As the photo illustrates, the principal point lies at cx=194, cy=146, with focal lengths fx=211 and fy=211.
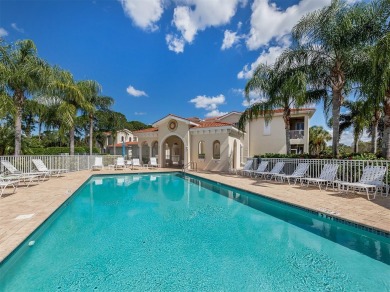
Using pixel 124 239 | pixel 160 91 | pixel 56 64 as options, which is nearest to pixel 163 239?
pixel 124 239

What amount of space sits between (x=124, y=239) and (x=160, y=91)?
37925 millimetres

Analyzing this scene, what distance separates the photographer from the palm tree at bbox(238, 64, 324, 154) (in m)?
12.6

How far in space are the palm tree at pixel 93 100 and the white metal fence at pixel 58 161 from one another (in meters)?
3.84

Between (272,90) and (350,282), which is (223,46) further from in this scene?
(350,282)

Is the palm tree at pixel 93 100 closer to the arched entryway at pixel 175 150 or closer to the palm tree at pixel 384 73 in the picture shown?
the arched entryway at pixel 175 150

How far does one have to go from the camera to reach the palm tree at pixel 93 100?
21.3 m

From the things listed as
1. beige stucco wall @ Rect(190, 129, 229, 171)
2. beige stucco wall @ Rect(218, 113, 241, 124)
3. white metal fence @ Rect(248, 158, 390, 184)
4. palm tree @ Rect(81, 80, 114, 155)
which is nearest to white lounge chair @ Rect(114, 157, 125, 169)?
palm tree @ Rect(81, 80, 114, 155)

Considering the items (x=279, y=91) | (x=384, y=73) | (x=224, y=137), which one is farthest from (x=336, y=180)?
(x=224, y=137)

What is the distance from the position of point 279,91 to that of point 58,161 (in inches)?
699

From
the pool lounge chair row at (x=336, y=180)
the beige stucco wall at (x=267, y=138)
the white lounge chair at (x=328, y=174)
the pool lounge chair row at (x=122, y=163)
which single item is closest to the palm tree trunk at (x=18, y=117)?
the pool lounge chair row at (x=122, y=163)

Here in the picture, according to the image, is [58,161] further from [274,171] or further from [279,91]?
[279,91]

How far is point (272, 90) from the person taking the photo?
601 inches

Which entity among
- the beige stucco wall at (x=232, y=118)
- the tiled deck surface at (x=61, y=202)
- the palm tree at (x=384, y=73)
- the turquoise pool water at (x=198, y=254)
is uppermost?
the beige stucco wall at (x=232, y=118)

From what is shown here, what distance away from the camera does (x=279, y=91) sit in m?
14.9
